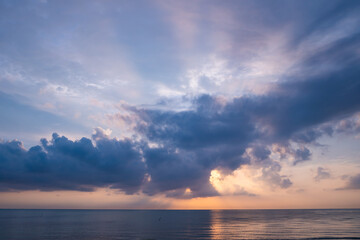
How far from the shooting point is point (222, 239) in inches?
3474

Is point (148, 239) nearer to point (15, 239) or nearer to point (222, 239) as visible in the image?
point (222, 239)

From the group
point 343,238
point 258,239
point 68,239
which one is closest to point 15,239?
point 68,239

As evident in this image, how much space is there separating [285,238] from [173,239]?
37.5 m

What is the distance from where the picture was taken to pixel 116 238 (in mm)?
91188

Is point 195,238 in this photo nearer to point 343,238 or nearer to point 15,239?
point 343,238

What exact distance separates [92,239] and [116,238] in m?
8.05

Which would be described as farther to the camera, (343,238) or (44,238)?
(44,238)

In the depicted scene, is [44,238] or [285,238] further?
[44,238]

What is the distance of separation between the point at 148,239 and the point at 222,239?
82.7 feet

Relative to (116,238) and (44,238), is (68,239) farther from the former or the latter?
(116,238)

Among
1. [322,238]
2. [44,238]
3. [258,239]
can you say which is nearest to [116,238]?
[44,238]

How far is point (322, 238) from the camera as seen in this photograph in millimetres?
85750

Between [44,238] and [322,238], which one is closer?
[322,238]

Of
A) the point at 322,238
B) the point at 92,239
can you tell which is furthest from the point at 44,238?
the point at 322,238
